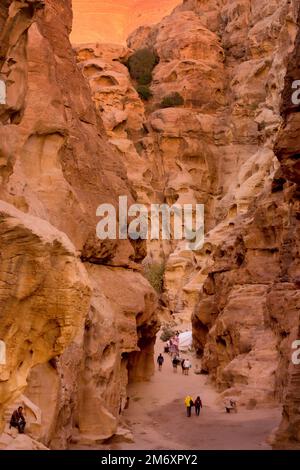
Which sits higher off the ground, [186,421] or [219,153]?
[219,153]

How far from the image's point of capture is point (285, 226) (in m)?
24.1

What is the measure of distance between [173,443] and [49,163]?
8.80 metres

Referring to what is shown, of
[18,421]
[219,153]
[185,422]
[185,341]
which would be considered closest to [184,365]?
[185,341]

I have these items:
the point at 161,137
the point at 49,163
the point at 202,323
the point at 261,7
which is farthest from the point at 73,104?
the point at 261,7

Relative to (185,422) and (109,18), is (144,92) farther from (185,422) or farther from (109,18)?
(109,18)

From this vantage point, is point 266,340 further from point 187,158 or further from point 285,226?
point 187,158

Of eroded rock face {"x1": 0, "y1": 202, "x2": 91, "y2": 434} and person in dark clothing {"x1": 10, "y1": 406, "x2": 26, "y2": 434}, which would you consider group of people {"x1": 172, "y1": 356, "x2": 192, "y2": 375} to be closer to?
person in dark clothing {"x1": 10, "y1": 406, "x2": 26, "y2": 434}

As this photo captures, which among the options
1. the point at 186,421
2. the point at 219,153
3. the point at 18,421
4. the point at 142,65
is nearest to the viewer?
the point at 18,421

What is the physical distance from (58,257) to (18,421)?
206 inches

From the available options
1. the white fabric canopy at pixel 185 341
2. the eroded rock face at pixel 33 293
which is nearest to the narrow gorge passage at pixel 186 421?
the eroded rock face at pixel 33 293

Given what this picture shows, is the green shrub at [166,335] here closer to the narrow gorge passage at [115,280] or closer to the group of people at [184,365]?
the narrow gorge passage at [115,280]

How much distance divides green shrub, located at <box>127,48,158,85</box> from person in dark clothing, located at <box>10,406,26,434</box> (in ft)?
171

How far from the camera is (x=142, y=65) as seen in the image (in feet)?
201

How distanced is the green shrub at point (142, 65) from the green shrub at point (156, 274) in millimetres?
19884
